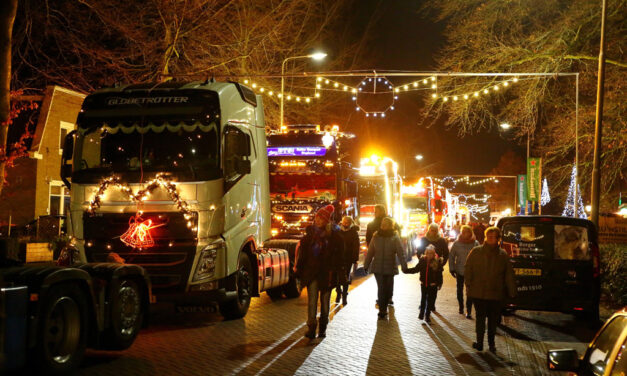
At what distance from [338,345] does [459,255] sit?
433 cm

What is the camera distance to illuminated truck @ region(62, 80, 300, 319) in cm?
1004

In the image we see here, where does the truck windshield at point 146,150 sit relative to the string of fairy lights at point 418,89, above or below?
below

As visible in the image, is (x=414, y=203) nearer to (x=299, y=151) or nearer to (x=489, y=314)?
(x=299, y=151)

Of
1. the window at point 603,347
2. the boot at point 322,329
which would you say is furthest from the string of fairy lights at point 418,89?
the window at point 603,347

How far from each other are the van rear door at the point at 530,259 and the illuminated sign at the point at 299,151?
7.03m

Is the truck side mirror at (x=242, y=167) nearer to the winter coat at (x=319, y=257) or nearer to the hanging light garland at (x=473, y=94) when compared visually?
the winter coat at (x=319, y=257)

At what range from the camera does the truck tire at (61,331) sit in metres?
6.80

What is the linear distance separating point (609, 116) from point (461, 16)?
6.37 metres

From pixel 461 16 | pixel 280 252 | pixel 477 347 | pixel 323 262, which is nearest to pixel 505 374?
pixel 477 347

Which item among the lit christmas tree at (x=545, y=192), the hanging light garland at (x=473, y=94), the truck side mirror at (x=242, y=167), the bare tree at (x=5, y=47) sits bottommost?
the truck side mirror at (x=242, y=167)

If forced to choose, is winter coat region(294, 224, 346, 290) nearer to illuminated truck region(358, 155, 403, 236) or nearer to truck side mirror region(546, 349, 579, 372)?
truck side mirror region(546, 349, 579, 372)

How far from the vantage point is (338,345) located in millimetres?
9258

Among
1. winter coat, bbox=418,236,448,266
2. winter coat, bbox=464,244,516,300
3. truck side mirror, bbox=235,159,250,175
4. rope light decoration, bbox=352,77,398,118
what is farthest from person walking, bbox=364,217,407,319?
rope light decoration, bbox=352,77,398,118

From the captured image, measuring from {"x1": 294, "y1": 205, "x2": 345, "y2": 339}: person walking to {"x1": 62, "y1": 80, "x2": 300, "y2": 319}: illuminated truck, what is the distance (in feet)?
4.51
